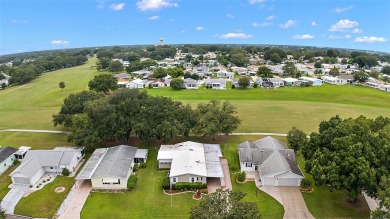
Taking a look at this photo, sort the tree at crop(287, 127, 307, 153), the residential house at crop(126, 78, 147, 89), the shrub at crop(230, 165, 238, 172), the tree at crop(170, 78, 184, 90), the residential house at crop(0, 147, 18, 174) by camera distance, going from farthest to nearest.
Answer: the residential house at crop(126, 78, 147, 89) → the tree at crop(170, 78, 184, 90) → the tree at crop(287, 127, 307, 153) → the residential house at crop(0, 147, 18, 174) → the shrub at crop(230, 165, 238, 172)

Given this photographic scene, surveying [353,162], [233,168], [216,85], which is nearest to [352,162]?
[353,162]

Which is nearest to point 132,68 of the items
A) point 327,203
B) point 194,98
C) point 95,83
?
point 95,83

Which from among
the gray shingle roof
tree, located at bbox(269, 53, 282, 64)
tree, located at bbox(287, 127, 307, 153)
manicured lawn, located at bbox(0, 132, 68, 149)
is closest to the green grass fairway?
manicured lawn, located at bbox(0, 132, 68, 149)

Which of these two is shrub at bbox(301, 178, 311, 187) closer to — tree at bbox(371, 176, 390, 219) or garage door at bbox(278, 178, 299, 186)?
garage door at bbox(278, 178, 299, 186)

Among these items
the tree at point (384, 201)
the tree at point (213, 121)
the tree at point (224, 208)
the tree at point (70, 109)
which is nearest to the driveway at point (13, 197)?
the tree at point (70, 109)

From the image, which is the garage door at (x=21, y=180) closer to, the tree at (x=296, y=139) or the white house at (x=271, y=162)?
the white house at (x=271, y=162)

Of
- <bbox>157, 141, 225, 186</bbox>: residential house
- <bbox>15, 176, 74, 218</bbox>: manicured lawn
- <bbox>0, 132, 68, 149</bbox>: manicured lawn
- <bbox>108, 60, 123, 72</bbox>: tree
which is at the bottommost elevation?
<bbox>15, 176, 74, 218</bbox>: manicured lawn

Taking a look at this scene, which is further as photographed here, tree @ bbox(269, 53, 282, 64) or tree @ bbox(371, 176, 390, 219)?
tree @ bbox(269, 53, 282, 64)

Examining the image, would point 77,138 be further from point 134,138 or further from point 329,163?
point 329,163
